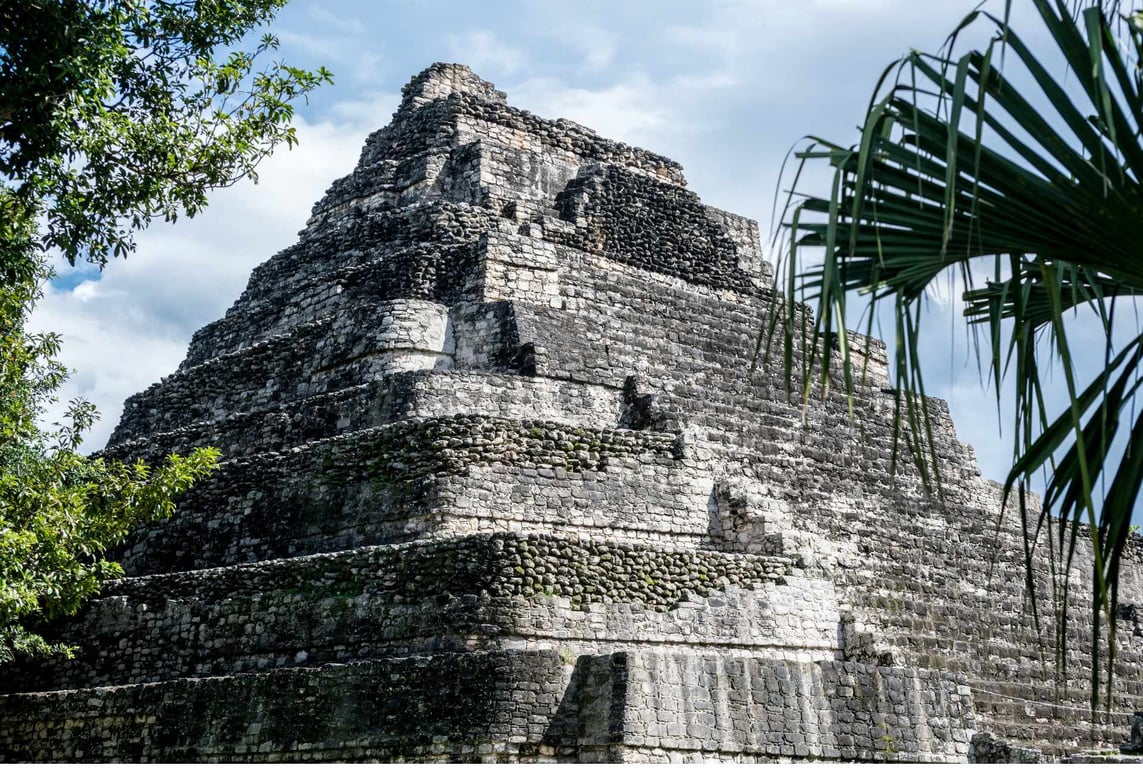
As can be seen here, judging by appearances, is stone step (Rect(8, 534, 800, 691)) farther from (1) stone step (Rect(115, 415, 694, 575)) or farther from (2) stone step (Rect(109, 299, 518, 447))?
(2) stone step (Rect(109, 299, 518, 447))

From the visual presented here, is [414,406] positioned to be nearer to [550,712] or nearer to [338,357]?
[338,357]

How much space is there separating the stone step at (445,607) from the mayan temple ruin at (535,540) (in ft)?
0.11

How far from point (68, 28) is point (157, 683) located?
22.2ft

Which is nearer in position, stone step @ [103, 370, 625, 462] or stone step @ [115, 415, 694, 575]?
stone step @ [115, 415, 694, 575]

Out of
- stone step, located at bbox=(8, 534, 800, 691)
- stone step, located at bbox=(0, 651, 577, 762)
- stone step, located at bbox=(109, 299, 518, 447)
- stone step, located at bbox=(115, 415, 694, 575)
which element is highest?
stone step, located at bbox=(109, 299, 518, 447)

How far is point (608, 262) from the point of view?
18969mm

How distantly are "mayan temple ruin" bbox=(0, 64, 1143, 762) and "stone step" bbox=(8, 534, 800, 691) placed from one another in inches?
1.3

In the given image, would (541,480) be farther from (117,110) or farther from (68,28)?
(68,28)

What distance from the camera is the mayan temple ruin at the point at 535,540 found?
1183cm

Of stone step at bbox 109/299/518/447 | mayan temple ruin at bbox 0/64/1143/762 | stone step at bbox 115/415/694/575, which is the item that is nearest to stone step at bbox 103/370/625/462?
mayan temple ruin at bbox 0/64/1143/762

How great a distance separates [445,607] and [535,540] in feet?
3.61

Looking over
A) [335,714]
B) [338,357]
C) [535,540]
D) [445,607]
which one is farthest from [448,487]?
[338,357]

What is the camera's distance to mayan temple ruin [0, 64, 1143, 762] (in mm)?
11828

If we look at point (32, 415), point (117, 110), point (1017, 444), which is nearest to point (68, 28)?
point (117, 110)
